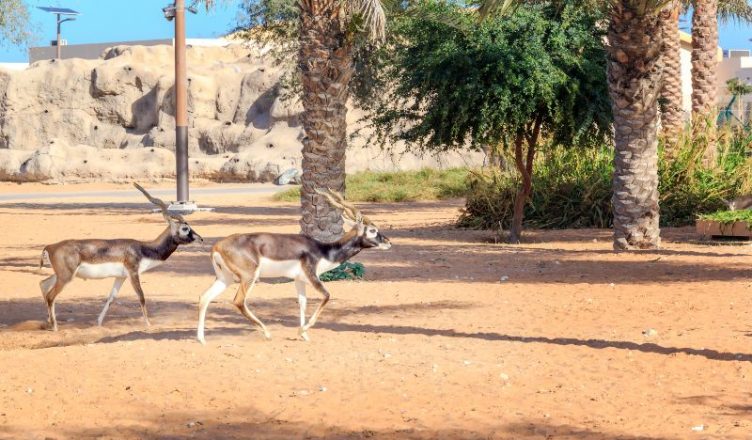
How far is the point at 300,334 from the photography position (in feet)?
37.3

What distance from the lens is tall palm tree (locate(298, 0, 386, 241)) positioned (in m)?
17.0

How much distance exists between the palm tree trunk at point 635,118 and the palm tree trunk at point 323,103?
16.6 ft

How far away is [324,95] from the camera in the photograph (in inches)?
680

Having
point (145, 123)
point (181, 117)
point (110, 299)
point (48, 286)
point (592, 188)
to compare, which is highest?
point (145, 123)

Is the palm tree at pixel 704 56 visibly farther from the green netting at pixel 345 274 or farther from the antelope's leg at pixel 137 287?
the antelope's leg at pixel 137 287

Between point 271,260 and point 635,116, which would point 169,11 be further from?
point 271,260

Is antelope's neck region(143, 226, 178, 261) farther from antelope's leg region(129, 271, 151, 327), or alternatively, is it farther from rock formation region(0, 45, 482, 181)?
rock formation region(0, 45, 482, 181)

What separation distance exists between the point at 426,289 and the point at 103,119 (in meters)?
40.4

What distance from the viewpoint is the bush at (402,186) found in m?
37.4

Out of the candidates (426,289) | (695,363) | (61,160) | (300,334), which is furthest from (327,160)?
(61,160)

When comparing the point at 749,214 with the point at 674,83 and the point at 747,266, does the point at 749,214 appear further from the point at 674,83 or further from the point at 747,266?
the point at 674,83

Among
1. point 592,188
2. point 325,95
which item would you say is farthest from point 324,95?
point 592,188

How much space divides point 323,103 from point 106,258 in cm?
578

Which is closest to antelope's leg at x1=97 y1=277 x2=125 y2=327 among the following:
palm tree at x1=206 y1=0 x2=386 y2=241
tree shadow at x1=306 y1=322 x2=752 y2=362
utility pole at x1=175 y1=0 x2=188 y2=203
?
tree shadow at x1=306 y1=322 x2=752 y2=362
